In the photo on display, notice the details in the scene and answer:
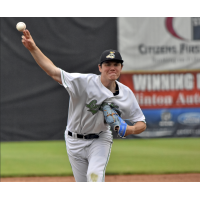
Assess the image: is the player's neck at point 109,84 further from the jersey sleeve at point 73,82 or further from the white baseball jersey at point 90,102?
the jersey sleeve at point 73,82

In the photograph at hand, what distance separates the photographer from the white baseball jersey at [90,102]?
293cm

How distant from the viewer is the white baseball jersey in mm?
2932

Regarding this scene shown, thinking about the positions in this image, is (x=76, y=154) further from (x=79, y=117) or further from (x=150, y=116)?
(x=150, y=116)

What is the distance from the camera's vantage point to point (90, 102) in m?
2.99

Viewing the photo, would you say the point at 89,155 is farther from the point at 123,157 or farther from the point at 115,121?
the point at 123,157

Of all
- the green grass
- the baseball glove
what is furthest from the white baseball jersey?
the green grass

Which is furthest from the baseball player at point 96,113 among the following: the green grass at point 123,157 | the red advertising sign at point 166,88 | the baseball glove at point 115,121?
the red advertising sign at point 166,88

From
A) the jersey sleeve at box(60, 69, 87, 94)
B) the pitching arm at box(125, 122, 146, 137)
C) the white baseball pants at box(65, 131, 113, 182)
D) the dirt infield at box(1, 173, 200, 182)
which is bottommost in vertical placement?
the dirt infield at box(1, 173, 200, 182)

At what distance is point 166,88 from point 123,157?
1.99 metres

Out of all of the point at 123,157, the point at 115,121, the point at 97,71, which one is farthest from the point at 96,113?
the point at 97,71

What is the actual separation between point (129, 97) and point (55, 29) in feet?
15.2

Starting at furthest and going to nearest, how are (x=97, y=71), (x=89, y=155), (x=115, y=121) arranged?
(x=97, y=71), (x=89, y=155), (x=115, y=121)

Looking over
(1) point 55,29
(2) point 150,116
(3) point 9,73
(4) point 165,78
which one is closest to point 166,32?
(4) point 165,78

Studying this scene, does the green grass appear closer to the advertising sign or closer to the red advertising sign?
the advertising sign
